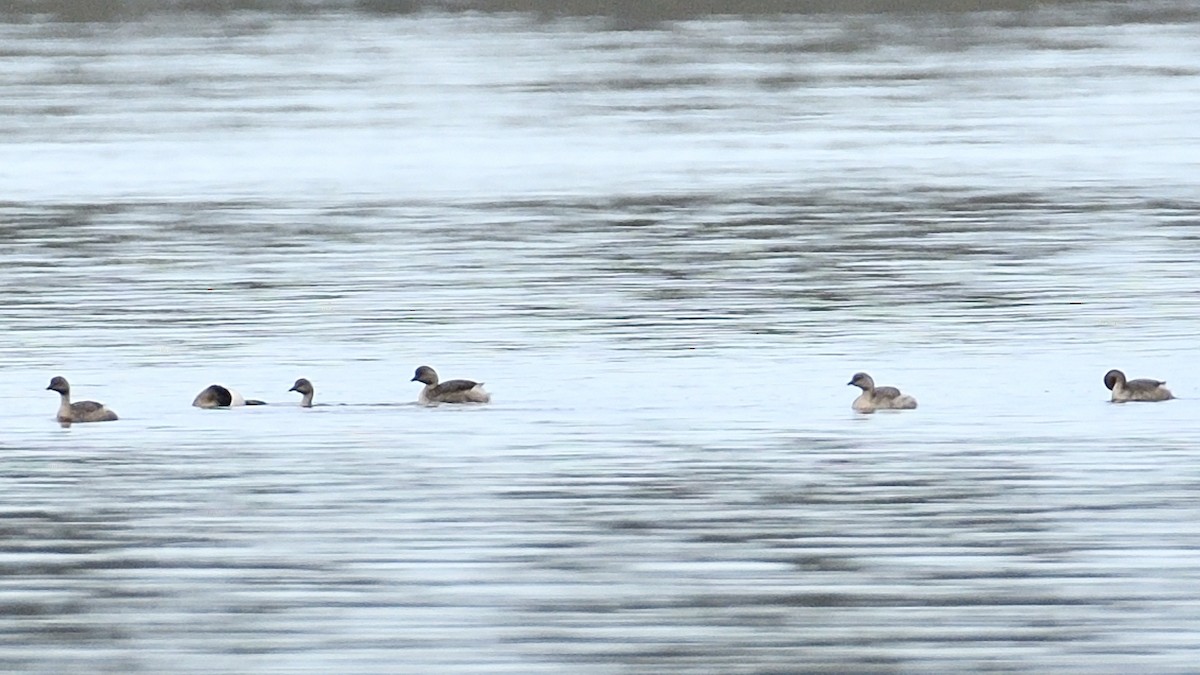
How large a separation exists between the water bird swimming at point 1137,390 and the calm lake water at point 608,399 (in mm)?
153

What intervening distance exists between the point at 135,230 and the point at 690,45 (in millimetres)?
40290

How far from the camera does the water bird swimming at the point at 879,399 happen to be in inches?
709

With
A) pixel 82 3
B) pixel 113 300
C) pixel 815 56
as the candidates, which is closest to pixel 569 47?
pixel 815 56

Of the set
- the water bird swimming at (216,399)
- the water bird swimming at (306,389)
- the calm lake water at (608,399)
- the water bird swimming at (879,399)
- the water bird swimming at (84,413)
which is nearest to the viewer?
the calm lake water at (608,399)

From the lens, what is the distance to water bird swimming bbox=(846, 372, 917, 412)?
18.0 m

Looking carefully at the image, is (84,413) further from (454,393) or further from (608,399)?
(608,399)

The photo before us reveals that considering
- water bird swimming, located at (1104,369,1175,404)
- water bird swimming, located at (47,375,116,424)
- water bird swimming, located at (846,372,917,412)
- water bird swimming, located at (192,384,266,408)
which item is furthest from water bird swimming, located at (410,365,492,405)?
water bird swimming, located at (1104,369,1175,404)

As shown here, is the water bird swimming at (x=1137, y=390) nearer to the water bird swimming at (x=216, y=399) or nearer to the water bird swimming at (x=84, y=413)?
the water bird swimming at (x=216, y=399)

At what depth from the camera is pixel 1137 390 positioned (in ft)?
59.7

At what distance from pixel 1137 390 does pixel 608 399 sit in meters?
3.45

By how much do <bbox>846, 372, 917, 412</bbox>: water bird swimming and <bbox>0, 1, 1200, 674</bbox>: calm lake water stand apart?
0.16 meters

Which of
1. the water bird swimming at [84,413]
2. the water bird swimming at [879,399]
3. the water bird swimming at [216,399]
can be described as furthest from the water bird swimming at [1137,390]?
the water bird swimming at [84,413]

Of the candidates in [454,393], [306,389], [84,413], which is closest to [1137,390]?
[454,393]

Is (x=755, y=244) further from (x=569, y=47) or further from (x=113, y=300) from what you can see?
(x=569, y=47)
